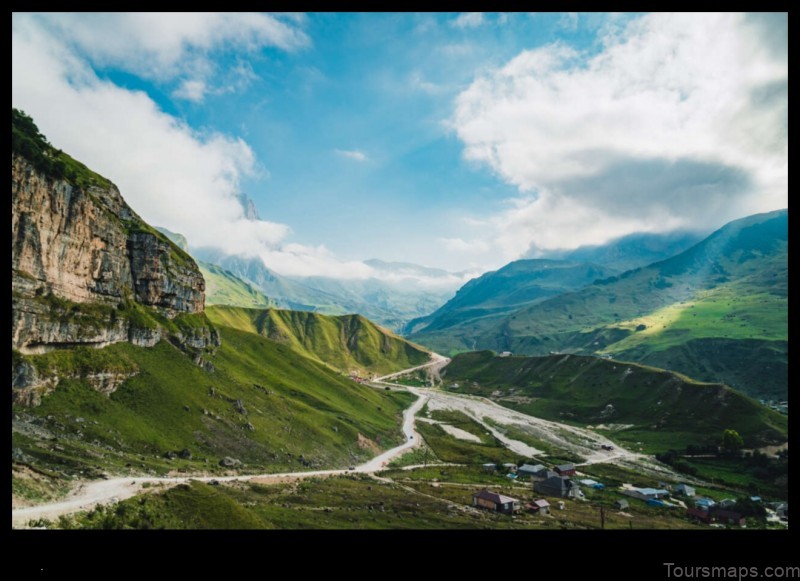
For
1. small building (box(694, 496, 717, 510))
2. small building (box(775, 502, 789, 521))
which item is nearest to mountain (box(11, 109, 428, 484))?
small building (box(694, 496, 717, 510))

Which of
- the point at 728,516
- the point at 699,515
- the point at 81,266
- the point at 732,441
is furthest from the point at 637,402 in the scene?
the point at 81,266

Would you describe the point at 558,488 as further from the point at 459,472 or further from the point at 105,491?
the point at 105,491

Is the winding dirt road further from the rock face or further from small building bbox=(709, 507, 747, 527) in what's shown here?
small building bbox=(709, 507, 747, 527)

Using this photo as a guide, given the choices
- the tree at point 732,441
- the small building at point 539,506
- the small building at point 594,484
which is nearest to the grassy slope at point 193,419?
the small building at point 539,506

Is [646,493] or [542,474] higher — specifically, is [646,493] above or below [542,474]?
above

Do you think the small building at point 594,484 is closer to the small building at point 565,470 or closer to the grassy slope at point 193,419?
the small building at point 565,470

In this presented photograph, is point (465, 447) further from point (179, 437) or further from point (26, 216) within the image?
point (26, 216)
